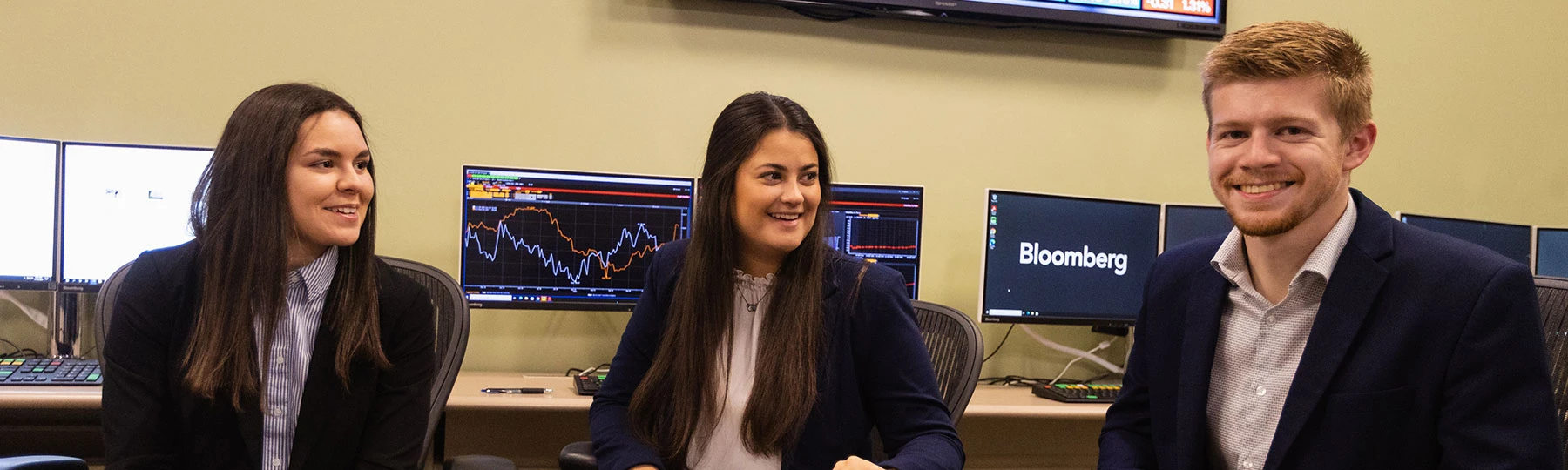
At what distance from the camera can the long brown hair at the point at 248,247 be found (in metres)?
1.58

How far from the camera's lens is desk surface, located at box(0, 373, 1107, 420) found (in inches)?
85.5

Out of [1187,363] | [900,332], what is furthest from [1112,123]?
[1187,363]

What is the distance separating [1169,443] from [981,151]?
6.32 ft

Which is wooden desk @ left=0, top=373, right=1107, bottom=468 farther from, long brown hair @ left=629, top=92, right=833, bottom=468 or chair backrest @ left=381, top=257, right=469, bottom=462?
long brown hair @ left=629, top=92, right=833, bottom=468

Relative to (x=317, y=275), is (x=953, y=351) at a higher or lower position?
lower

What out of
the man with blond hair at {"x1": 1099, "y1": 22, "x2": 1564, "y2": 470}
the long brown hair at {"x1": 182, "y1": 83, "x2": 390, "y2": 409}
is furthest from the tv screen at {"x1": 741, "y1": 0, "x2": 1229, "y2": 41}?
the man with blond hair at {"x1": 1099, "y1": 22, "x2": 1564, "y2": 470}

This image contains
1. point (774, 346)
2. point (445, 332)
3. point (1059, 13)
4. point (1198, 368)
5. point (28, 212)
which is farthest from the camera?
point (1059, 13)

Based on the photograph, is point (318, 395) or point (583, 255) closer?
point (318, 395)

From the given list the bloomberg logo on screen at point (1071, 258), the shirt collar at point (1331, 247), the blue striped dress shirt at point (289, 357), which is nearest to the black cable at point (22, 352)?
the blue striped dress shirt at point (289, 357)

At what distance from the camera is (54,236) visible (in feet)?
8.21

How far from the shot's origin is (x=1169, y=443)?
1461 millimetres

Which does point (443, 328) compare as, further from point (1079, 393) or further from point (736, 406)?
point (1079, 393)

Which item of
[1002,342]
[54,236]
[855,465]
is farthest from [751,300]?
[54,236]

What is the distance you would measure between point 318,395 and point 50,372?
1.15 meters
